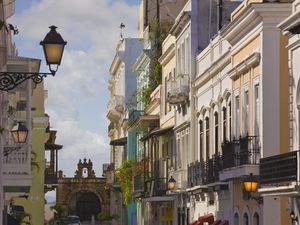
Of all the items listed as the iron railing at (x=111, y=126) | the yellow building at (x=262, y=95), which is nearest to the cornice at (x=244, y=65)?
the yellow building at (x=262, y=95)

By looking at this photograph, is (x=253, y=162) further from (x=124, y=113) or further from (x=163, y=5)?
(x=124, y=113)

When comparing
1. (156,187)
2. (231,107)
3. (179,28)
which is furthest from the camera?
(156,187)

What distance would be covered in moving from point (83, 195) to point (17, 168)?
275ft

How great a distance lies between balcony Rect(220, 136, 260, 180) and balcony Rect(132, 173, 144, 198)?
23.3 m

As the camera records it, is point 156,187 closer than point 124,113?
Yes

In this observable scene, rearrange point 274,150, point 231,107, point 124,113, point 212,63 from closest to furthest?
point 274,150 → point 231,107 → point 212,63 → point 124,113

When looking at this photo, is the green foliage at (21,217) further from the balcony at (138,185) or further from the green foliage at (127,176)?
the green foliage at (127,176)

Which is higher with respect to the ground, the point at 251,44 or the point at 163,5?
the point at 163,5

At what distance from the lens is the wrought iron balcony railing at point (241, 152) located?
29000mm

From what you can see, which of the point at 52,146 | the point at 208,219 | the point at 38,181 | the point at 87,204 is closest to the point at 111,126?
the point at 52,146

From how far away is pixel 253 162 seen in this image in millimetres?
28984

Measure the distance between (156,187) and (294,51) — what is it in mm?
26291

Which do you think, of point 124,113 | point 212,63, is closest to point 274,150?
point 212,63

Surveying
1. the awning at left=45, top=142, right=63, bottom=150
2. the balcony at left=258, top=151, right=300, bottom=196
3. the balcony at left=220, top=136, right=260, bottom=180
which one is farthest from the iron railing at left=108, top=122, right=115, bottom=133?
the balcony at left=258, top=151, right=300, bottom=196
